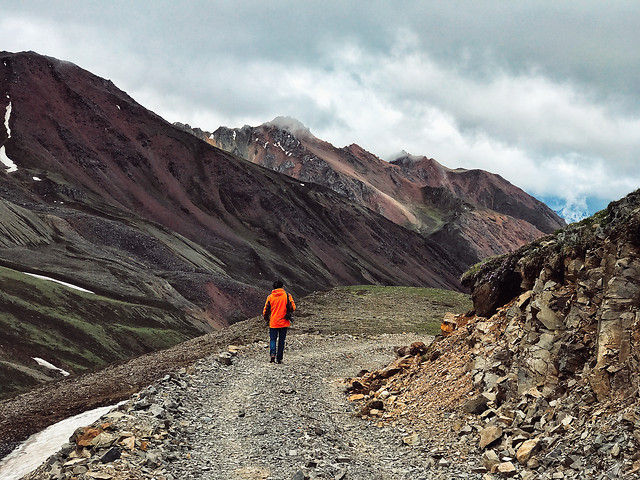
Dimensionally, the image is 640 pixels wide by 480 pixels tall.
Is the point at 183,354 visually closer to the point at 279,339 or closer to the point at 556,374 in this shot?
the point at 279,339

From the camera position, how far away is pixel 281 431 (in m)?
12.5

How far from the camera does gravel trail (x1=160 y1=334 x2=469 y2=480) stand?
10391 millimetres

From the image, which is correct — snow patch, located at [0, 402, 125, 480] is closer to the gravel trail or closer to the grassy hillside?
the gravel trail

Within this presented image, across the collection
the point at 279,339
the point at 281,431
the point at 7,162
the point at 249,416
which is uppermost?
the point at 7,162

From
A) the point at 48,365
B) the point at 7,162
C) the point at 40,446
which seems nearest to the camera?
the point at 40,446

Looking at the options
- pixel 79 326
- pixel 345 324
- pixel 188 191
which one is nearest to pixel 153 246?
pixel 79 326

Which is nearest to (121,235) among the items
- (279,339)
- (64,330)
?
(64,330)

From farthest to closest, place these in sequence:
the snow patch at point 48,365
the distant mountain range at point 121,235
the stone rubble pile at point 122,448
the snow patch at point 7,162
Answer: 1. the snow patch at point 7,162
2. the distant mountain range at point 121,235
3. the snow patch at point 48,365
4. the stone rubble pile at point 122,448

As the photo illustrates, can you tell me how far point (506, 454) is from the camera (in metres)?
10.2

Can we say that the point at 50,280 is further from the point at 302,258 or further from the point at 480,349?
the point at 302,258

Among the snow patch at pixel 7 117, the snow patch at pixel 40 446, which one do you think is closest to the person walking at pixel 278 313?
the snow patch at pixel 40 446

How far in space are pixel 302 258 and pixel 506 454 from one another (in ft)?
504

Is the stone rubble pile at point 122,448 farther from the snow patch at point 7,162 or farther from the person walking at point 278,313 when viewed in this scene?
the snow patch at point 7,162

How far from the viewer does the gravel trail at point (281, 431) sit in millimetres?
10391
